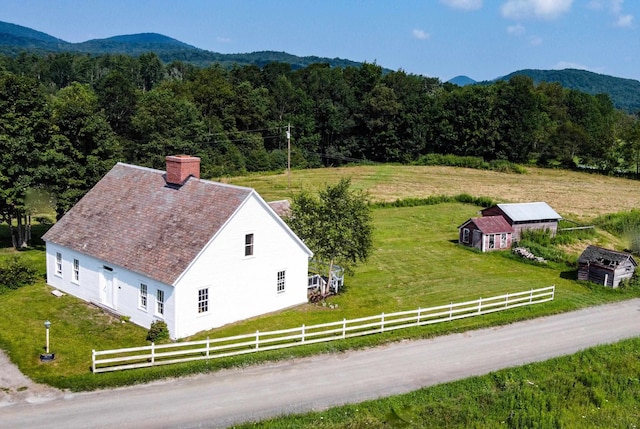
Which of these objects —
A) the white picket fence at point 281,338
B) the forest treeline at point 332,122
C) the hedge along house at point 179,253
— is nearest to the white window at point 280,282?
the hedge along house at point 179,253

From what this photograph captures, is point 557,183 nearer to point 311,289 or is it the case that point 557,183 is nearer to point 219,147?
point 219,147

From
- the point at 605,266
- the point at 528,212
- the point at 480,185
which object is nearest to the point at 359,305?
the point at 605,266

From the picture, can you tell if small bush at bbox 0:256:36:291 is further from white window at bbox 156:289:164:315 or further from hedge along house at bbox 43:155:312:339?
white window at bbox 156:289:164:315

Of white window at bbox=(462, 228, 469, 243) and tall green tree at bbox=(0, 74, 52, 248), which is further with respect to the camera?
white window at bbox=(462, 228, 469, 243)

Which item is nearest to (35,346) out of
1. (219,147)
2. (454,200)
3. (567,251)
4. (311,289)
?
(311,289)

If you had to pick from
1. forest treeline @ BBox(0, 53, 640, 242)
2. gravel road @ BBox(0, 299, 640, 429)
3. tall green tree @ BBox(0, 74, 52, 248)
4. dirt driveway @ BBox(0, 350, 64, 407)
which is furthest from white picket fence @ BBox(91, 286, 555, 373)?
forest treeline @ BBox(0, 53, 640, 242)

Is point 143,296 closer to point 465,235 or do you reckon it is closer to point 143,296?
point 143,296
